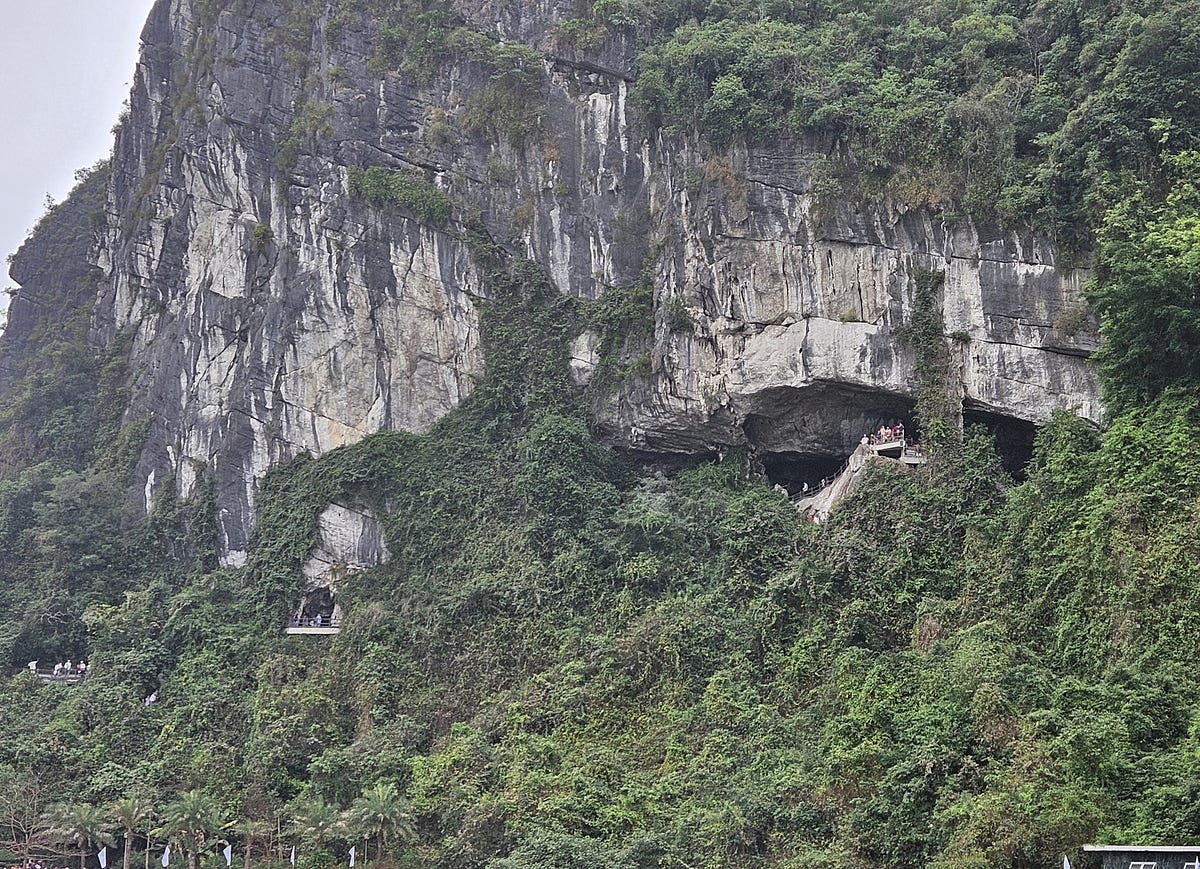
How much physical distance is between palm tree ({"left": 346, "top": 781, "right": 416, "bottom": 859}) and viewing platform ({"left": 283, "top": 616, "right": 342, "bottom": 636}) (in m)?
5.59

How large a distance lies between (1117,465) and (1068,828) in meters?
5.69

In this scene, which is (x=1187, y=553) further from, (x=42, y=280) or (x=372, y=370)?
(x=42, y=280)

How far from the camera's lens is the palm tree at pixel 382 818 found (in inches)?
800

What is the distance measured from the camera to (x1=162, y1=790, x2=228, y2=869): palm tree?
20938 mm

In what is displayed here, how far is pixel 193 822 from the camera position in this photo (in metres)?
21.0

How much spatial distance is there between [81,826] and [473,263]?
12901 mm

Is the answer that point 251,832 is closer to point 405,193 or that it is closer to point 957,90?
point 405,193

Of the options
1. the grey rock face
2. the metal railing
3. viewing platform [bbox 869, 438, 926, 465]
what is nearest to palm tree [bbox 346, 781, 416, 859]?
the metal railing

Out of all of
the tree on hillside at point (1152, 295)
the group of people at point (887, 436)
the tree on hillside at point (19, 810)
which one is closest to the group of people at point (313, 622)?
the tree on hillside at point (19, 810)

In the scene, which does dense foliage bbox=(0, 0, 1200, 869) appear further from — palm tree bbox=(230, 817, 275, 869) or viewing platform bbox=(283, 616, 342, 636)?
viewing platform bbox=(283, 616, 342, 636)

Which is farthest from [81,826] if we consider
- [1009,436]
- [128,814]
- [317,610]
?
[1009,436]

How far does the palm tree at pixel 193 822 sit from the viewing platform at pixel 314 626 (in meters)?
4.99

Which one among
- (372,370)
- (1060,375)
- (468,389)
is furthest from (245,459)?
(1060,375)

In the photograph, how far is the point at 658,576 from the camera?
23.2m
